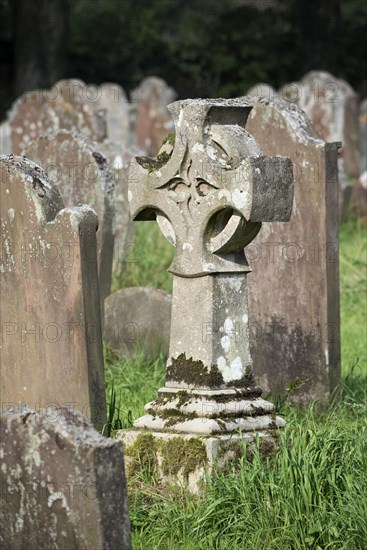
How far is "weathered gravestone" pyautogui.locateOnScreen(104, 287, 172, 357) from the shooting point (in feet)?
27.8

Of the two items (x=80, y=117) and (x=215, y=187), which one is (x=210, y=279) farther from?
(x=80, y=117)

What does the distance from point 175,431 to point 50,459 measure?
174cm

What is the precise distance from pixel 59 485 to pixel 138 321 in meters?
4.38

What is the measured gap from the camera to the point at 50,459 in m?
4.23

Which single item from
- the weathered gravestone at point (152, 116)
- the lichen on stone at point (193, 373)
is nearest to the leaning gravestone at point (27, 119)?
the weathered gravestone at point (152, 116)

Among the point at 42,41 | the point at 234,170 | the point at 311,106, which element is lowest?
the point at 234,170

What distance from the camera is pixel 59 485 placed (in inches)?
166

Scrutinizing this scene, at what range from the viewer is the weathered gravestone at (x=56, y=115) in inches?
489

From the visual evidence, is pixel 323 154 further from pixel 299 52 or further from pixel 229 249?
pixel 299 52

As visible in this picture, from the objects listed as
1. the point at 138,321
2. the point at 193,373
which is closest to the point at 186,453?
the point at 193,373

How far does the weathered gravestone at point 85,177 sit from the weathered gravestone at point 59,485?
181 inches

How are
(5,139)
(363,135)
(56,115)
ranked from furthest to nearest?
(363,135)
(5,139)
(56,115)

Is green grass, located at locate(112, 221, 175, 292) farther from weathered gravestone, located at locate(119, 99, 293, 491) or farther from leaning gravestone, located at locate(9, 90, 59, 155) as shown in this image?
weathered gravestone, located at locate(119, 99, 293, 491)

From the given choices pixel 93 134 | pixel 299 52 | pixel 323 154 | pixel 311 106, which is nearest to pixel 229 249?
pixel 323 154
